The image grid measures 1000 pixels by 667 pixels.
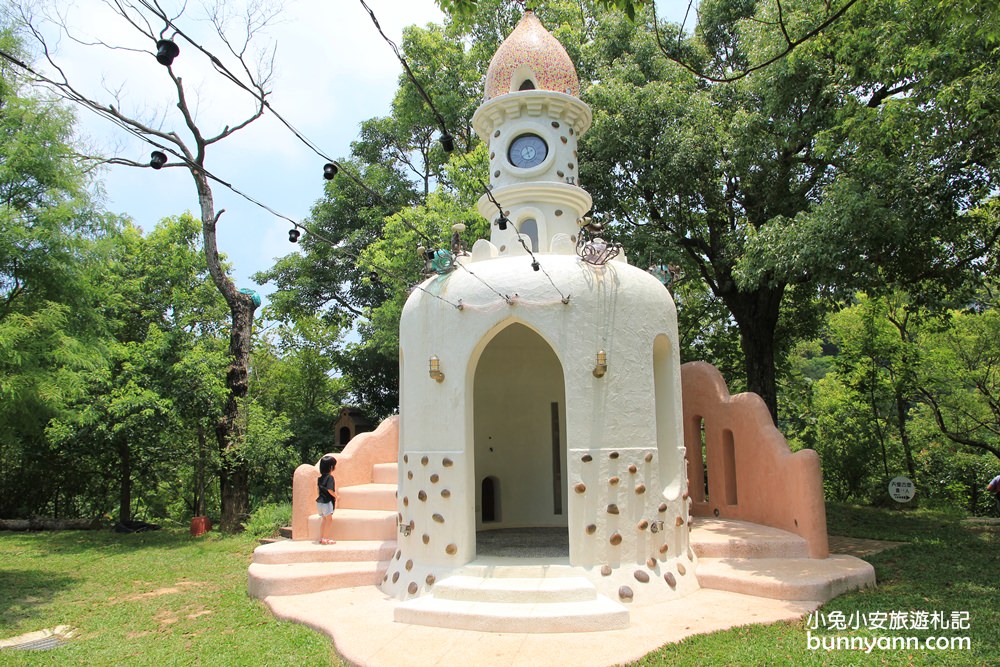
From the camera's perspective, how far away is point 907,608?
7.29m

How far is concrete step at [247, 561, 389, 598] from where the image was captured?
905cm

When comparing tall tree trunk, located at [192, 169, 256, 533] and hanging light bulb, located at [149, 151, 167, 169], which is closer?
hanging light bulb, located at [149, 151, 167, 169]

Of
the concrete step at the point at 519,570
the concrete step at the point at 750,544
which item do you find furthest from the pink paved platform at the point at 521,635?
the concrete step at the point at 750,544

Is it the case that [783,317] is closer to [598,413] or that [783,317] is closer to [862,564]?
[862,564]

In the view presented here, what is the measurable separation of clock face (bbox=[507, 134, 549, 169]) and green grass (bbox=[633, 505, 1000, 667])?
6576 mm

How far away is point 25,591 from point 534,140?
394 inches

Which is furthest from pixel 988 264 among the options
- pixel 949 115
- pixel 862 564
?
pixel 862 564

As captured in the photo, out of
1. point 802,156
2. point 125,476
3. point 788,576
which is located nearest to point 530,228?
point 788,576

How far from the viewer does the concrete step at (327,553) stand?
395 inches

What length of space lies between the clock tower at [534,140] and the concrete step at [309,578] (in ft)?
16.0

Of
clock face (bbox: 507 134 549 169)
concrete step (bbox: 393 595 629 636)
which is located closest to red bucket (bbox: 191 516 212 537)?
concrete step (bbox: 393 595 629 636)

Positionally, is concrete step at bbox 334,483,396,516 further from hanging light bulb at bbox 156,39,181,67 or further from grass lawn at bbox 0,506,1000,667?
hanging light bulb at bbox 156,39,181,67

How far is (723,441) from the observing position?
12.1m

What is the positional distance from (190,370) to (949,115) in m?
15.4
